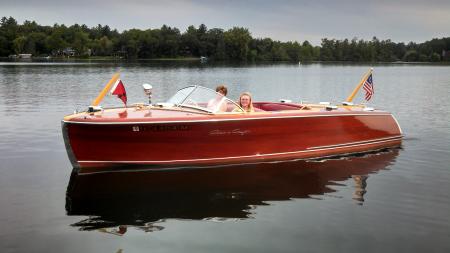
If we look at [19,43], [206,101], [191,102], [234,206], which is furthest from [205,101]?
[19,43]

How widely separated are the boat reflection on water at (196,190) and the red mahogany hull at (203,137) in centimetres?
30

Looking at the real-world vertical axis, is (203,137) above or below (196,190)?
above

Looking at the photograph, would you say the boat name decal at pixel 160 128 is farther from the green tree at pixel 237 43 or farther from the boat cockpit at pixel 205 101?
the green tree at pixel 237 43

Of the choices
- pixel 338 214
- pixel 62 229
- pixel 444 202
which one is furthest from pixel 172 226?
pixel 444 202

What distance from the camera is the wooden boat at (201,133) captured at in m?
10.1

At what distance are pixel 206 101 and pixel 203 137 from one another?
1.07m

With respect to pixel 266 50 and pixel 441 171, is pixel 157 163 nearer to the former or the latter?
pixel 441 171

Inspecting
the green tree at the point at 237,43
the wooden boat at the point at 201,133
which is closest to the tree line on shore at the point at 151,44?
the green tree at the point at 237,43

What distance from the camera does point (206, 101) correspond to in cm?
1136

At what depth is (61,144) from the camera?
13617 millimetres

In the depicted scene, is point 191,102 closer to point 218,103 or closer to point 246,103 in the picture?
point 218,103

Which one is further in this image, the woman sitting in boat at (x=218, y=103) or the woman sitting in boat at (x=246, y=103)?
the woman sitting in boat at (x=246, y=103)

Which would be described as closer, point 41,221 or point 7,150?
point 41,221

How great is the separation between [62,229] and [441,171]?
8354mm
